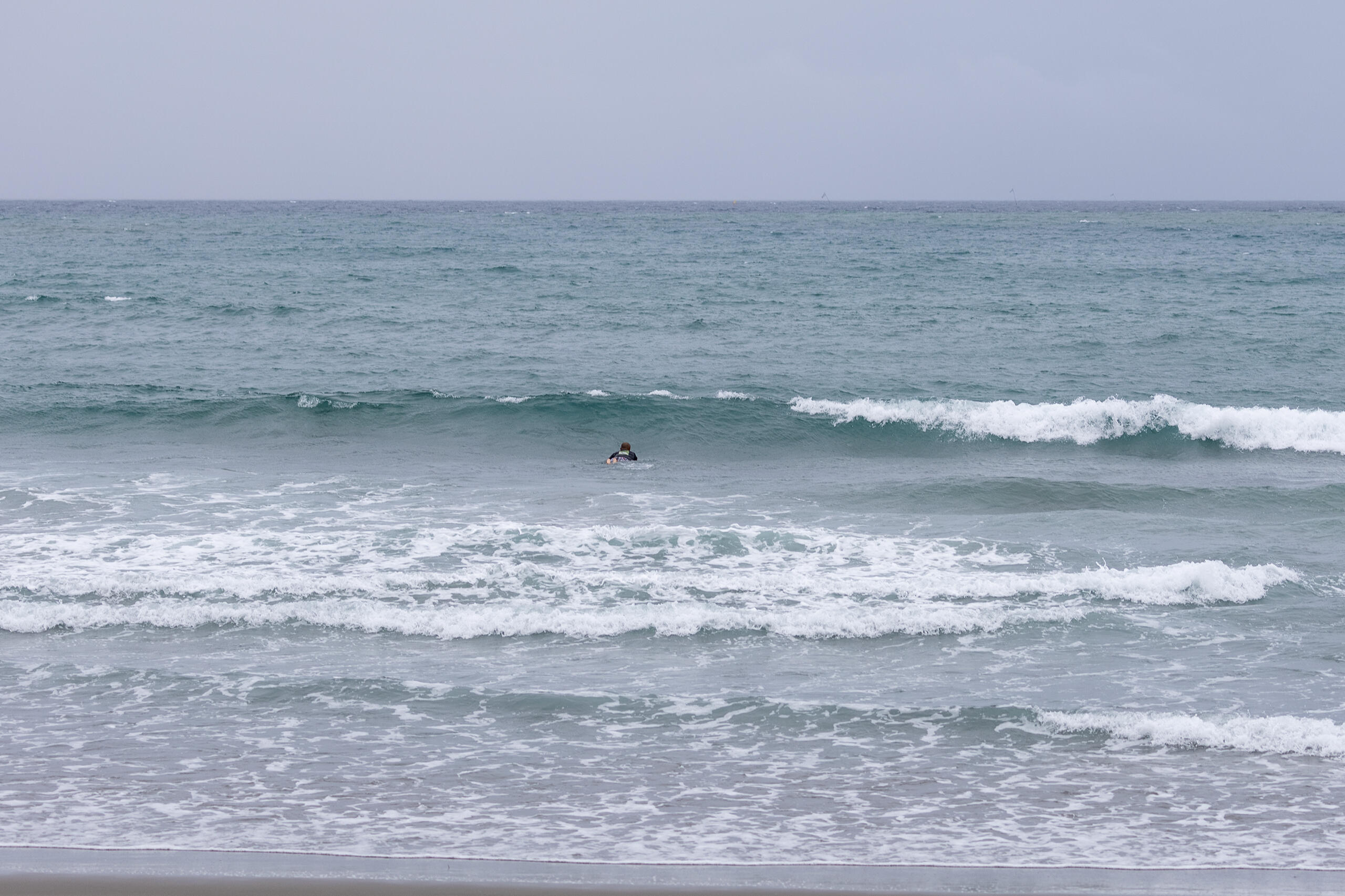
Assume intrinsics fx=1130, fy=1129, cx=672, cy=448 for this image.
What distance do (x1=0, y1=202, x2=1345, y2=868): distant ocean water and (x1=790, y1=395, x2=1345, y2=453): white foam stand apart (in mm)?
99

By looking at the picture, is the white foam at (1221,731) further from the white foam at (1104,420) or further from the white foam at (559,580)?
the white foam at (1104,420)

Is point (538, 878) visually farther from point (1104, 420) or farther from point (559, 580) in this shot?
point (1104, 420)

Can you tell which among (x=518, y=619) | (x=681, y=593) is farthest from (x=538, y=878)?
(x=681, y=593)

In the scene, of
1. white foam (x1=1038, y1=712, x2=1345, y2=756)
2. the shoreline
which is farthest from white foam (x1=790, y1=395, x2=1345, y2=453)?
the shoreline

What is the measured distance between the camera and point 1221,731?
9.28 metres

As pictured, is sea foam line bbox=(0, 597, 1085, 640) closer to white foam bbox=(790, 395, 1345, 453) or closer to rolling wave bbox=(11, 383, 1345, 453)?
rolling wave bbox=(11, 383, 1345, 453)

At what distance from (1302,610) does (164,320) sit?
3331cm

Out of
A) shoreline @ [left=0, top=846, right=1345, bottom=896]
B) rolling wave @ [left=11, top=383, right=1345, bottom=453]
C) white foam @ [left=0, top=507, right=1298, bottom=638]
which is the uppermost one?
rolling wave @ [left=11, top=383, right=1345, bottom=453]

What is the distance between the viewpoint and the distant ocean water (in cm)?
817

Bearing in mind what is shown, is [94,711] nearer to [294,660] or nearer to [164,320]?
[294,660]

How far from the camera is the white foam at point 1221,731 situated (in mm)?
9086

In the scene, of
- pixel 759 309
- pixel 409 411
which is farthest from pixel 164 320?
pixel 759 309

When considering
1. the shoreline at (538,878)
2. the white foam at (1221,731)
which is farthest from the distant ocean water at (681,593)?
the shoreline at (538,878)

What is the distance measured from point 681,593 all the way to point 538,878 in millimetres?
6139
